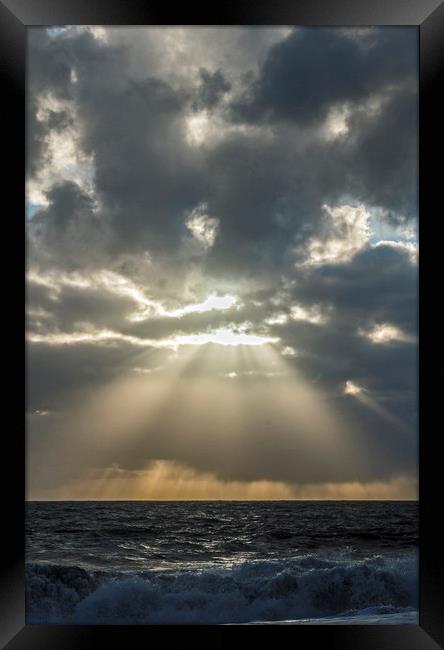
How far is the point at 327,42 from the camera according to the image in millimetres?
12461

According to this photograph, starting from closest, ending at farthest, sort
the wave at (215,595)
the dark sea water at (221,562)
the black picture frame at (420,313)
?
1. the black picture frame at (420,313)
2. the wave at (215,595)
3. the dark sea water at (221,562)

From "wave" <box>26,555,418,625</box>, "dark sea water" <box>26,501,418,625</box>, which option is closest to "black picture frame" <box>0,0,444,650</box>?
"dark sea water" <box>26,501,418,625</box>

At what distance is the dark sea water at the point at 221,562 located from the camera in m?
5.90

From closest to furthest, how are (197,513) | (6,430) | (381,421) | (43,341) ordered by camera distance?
(6,430), (43,341), (381,421), (197,513)

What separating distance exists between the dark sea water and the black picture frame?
70cm

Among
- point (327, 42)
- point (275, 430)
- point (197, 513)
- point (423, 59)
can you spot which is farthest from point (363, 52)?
point (423, 59)

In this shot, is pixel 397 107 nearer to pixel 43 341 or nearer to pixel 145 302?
pixel 145 302

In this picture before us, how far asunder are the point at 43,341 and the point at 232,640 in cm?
781

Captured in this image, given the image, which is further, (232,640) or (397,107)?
(397,107)

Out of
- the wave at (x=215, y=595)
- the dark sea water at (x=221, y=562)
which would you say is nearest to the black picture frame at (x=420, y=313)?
the dark sea water at (x=221, y=562)

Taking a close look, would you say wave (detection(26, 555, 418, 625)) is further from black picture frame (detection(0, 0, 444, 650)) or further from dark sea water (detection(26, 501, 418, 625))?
black picture frame (detection(0, 0, 444, 650))

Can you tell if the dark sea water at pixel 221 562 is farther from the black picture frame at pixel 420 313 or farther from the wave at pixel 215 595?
the black picture frame at pixel 420 313

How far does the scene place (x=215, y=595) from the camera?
634 centimetres

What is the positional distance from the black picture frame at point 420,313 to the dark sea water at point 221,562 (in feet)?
2.30
